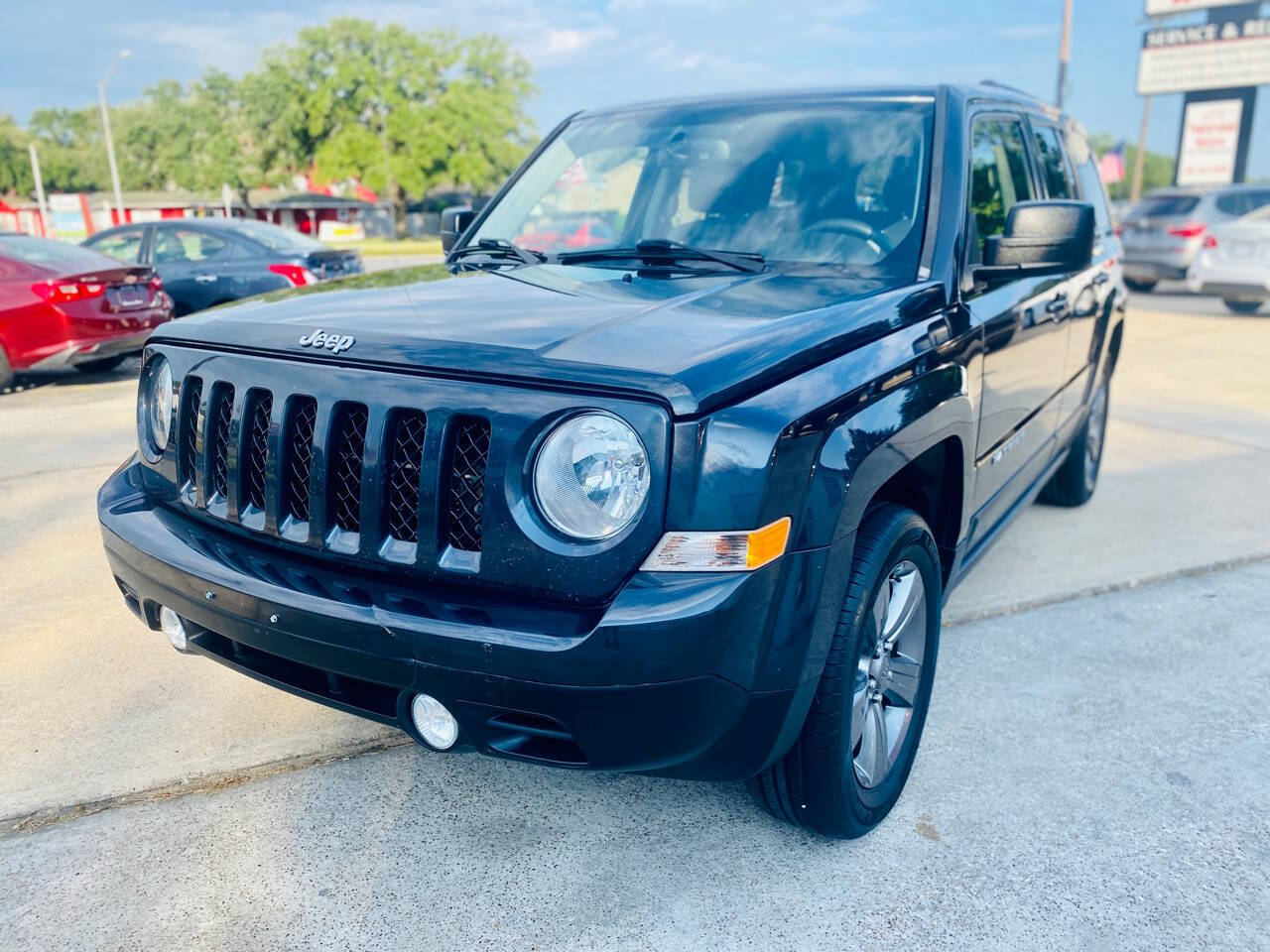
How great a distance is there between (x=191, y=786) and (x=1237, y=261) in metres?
14.6

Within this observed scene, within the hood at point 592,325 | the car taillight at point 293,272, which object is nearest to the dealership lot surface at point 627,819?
the hood at point 592,325

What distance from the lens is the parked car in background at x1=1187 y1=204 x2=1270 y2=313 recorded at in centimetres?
1333

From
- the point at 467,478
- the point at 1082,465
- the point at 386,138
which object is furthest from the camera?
the point at 386,138

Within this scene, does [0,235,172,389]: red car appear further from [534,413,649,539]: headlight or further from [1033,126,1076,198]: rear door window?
[534,413,649,539]: headlight

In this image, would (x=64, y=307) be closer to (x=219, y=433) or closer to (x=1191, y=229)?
(x=219, y=433)

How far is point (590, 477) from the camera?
6.40 ft

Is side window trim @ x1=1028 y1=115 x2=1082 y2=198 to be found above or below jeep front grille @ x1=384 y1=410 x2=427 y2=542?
above

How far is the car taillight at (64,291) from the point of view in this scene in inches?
324

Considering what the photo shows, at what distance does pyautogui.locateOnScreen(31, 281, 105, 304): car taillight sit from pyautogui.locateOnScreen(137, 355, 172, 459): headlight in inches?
259

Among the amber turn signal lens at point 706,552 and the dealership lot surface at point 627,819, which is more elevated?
the amber turn signal lens at point 706,552

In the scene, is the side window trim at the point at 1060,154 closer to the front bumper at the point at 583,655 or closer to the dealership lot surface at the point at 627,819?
the dealership lot surface at the point at 627,819

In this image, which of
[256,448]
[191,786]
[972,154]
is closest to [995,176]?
[972,154]

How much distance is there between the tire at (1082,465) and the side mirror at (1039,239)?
218 cm

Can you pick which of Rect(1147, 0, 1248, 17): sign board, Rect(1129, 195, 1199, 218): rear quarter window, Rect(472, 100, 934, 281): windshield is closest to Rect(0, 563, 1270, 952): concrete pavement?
Rect(472, 100, 934, 281): windshield
